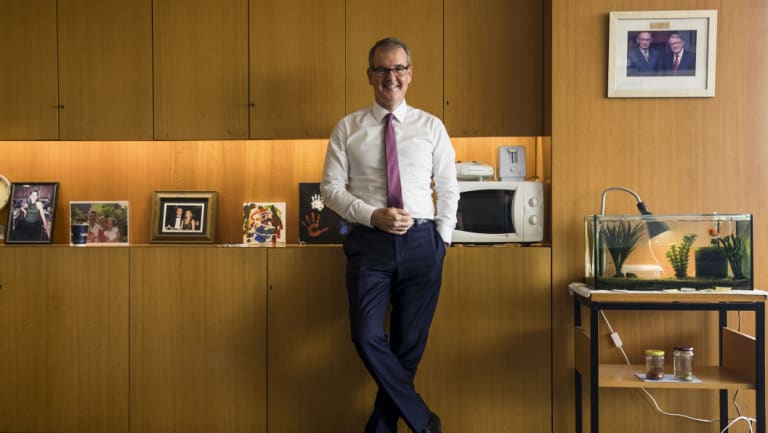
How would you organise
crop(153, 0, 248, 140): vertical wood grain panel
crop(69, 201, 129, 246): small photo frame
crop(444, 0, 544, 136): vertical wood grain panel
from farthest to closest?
crop(69, 201, 129, 246): small photo frame → crop(153, 0, 248, 140): vertical wood grain panel → crop(444, 0, 544, 136): vertical wood grain panel

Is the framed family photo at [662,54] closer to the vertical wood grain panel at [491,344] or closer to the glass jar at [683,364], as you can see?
the vertical wood grain panel at [491,344]

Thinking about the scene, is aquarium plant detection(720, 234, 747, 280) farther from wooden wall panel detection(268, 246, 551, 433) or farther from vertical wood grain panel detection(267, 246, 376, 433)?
vertical wood grain panel detection(267, 246, 376, 433)

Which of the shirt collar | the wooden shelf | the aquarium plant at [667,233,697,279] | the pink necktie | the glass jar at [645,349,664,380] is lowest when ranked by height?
the wooden shelf

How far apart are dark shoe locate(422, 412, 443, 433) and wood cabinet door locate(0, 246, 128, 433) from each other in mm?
1436

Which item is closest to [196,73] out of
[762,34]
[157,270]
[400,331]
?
[157,270]

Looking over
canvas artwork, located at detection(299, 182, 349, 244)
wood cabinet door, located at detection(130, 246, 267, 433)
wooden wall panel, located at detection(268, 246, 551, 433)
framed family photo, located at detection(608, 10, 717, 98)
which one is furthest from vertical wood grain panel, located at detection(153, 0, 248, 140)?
framed family photo, located at detection(608, 10, 717, 98)

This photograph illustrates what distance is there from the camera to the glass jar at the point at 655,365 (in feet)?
9.25

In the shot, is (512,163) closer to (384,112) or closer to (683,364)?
(384,112)

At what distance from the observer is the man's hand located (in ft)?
9.25

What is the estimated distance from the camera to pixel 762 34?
311 centimetres

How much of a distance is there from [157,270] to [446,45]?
5.60 ft

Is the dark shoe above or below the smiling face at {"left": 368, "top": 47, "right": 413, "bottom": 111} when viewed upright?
below

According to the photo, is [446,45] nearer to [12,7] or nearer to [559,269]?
[559,269]

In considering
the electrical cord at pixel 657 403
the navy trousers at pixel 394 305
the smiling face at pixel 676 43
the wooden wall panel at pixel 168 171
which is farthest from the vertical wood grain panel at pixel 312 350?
the smiling face at pixel 676 43
